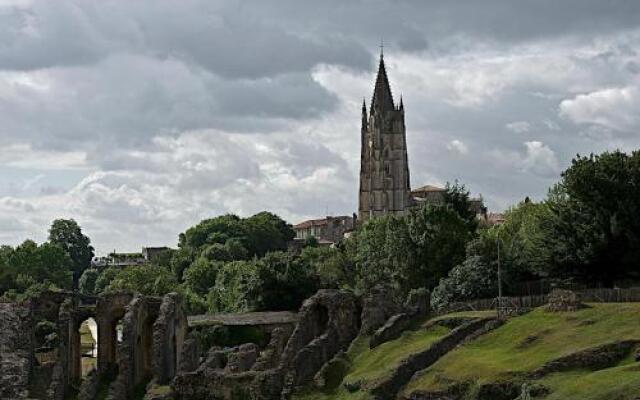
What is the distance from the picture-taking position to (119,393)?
202 feet

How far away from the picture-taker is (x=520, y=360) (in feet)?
161

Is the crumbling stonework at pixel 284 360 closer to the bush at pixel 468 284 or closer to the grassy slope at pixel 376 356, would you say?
the grassy slope at pixel 376 356

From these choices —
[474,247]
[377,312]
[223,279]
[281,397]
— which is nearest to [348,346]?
[377,312]

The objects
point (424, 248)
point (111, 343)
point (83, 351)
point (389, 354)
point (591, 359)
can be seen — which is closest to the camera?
point (591, 359)

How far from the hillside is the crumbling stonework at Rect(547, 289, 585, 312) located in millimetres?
708

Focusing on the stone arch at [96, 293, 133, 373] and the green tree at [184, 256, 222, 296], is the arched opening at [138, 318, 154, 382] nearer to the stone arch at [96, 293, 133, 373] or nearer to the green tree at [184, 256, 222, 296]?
the stone arch at [96, 293, 133, 373]

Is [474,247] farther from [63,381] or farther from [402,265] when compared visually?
[63,381]

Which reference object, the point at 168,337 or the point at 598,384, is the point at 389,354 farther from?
the point at 598,384

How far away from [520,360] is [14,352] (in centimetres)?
2203

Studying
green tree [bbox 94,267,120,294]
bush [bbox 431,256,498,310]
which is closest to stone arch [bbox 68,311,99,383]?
bush [bbox 431,256,498,310]

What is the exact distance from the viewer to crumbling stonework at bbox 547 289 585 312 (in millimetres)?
57662

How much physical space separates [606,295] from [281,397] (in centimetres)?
1916

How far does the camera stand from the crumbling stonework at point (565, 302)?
57.7 meters

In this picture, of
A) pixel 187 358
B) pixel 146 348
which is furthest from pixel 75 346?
pixel 187 358
